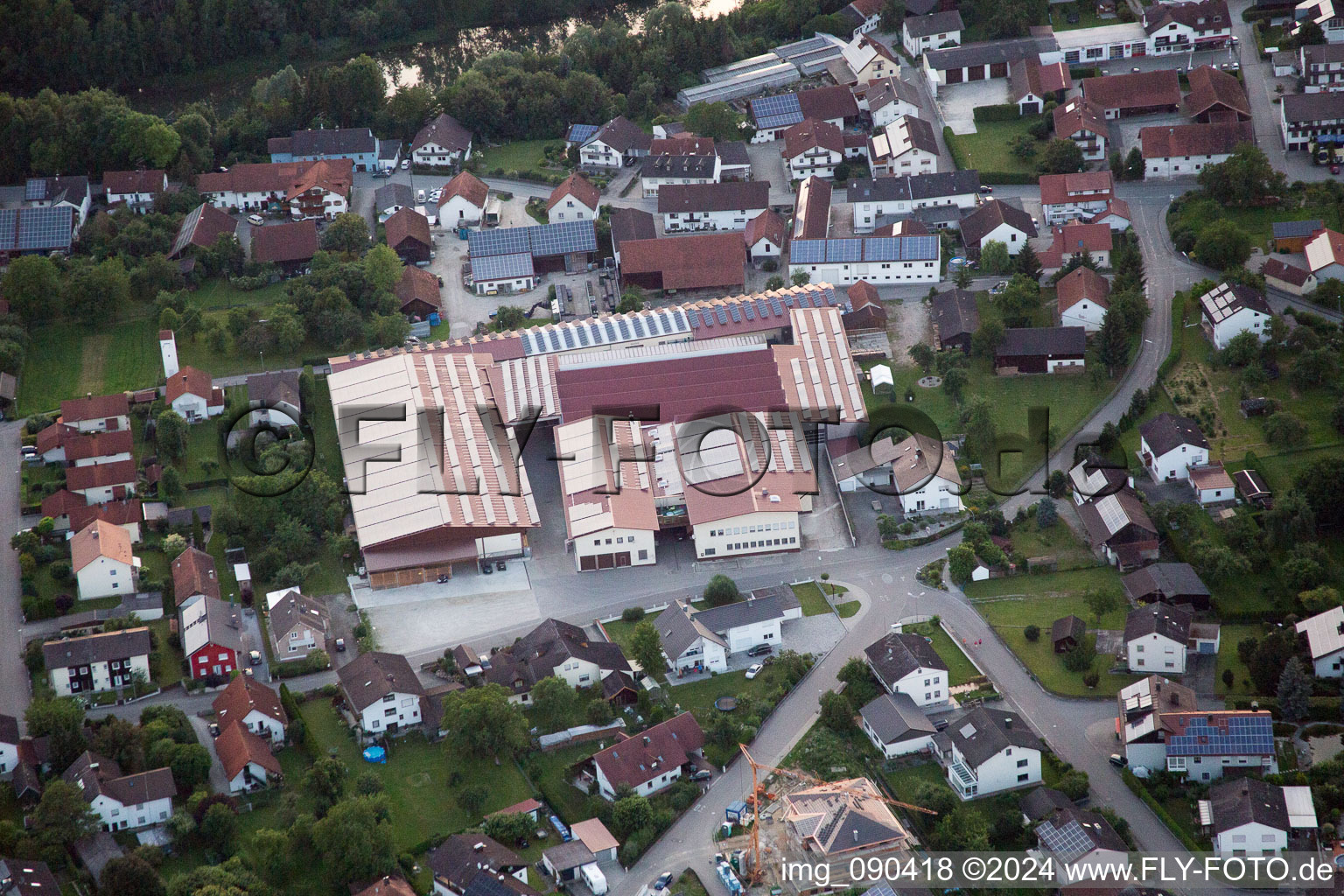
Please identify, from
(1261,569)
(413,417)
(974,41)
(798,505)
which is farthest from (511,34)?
(1261,569)

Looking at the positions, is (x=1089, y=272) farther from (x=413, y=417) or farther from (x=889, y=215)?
(x=413, y=417)

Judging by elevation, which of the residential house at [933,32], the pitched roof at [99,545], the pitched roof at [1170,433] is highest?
the residential house at [933,32]

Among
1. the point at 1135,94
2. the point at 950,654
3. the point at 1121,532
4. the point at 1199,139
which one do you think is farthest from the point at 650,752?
the point at 1135,94

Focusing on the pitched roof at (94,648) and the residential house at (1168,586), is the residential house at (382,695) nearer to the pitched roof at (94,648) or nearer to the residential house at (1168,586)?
the pitched roof at (94,648)

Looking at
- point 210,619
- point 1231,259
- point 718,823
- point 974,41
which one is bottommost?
point 718,823

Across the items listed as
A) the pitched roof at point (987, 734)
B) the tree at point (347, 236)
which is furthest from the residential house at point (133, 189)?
the pitched roof at point (987, 734)

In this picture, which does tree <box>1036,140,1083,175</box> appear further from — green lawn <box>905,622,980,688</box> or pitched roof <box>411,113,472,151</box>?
green lawn <box>905,622,980,688</box>

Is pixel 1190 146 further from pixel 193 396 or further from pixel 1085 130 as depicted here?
pixel 193 396
